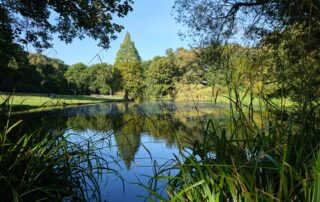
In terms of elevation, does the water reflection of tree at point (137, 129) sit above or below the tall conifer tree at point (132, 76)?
below

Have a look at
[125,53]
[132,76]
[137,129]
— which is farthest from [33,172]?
[125,53]

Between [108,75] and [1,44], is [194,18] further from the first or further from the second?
[108,75]

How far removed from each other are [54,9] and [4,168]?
23.6 ft

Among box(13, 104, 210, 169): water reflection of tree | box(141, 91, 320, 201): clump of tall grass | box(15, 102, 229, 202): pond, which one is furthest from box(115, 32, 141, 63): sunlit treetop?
box(141, 91, 320, 201): clump of tall grass

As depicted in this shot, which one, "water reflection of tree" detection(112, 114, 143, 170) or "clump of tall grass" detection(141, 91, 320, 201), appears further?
"water reflection of tree" detection(112, 114, 143, 170)

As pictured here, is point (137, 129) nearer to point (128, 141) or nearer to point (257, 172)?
point (128, 141)

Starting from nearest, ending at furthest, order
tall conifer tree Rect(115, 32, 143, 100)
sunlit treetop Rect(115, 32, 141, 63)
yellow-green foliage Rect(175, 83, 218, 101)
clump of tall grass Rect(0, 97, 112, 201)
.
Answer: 1. clump of tall grass Rect(0, 97, 112, 201)
2. yellow-green foliage Rect(175, 83, 218, 101)
3. tall conifer tree Rect(115, 32, 143, 100)
4. sunlit treetop Rect(115, 32, 141, 63)

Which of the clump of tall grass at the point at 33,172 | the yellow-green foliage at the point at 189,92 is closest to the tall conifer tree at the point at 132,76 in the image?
the yellow-green foliage at the point at 189,92

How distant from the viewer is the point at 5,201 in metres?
2.17

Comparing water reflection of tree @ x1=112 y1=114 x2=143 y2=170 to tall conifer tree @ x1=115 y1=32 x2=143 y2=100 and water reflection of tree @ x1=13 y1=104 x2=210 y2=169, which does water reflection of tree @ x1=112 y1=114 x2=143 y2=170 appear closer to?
water reflection of tree @ x1=13 y1=104 x2=210 y2=169

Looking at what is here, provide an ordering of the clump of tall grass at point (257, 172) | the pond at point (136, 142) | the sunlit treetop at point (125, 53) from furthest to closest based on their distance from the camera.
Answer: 1. the sunlit treetop at point (125, 53)
2. the pond at point (136, 142)
3. the clump of tall grass at point (257, 172)

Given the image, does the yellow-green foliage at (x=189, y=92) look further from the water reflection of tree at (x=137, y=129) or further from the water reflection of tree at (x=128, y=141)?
the water reflection of tree at (x=128, y=141)

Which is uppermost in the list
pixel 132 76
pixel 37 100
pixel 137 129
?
pixel 132 76

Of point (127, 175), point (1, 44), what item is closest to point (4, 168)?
point (127, 175)
